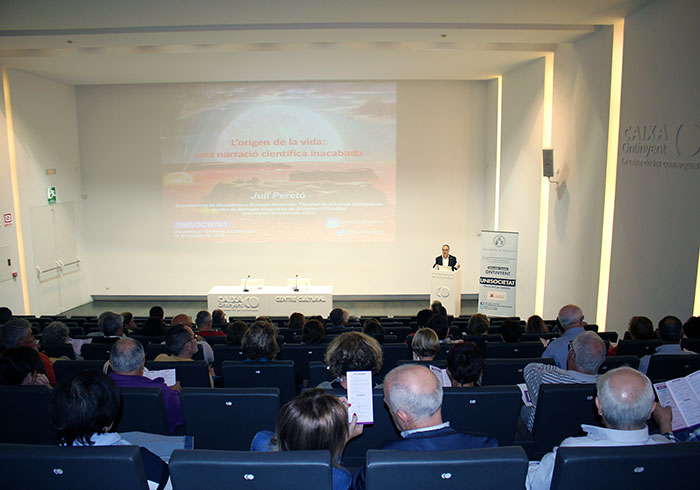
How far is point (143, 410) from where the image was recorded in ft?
10.7

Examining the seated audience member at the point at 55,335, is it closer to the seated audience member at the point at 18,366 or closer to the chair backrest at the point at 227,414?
the seated audience member at the point at 18,366

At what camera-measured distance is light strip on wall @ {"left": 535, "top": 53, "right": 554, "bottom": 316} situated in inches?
389

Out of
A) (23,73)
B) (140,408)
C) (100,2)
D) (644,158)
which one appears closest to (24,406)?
(140,408)

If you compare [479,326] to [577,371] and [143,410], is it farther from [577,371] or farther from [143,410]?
[143,410]

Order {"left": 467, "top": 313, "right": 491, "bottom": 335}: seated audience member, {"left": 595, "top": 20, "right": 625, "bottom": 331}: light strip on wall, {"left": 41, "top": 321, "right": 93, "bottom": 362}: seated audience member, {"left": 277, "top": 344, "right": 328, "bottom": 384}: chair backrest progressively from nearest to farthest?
1. {"left": 277, "top": 344, "right": 328, "bottom": 384}: chair backrest
2. {"left": 41, "top": 321, "right": 93, "bottom": 362}: seated audience member
3. {"left": 467, "top": 313, "right": 491, "bottom": 335}: seated audience member
4. {"left": 595, "top": 20, "right": 625, "bottom": 331}: light strip on wall

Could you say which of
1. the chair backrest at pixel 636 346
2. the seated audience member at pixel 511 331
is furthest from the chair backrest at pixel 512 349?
the chair backrest at pixel 636 346

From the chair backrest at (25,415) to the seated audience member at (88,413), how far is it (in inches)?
42.6

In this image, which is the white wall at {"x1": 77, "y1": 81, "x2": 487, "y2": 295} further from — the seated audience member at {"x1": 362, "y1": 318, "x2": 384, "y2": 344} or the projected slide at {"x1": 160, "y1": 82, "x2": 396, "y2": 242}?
the seated audience member at {"x1": 362, "y1": 318, "x2": 384, "y2": 344}

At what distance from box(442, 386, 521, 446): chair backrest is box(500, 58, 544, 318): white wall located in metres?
7.53

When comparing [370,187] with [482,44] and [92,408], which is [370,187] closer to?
[482,44]

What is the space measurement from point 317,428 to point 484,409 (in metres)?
1.43

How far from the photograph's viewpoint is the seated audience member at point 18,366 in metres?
Answer: 3.56

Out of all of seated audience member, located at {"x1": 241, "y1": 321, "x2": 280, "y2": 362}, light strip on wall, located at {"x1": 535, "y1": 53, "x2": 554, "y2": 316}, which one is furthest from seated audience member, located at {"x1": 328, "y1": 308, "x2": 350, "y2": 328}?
light strip on wall, located at {"x1": 535, "y1": 53, "x2": 554, "y2": 316}

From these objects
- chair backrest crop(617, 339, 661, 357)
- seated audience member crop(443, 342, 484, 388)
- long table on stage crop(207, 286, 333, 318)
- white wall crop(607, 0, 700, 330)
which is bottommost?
long table on stage crop(207, 286, 333, 318)
